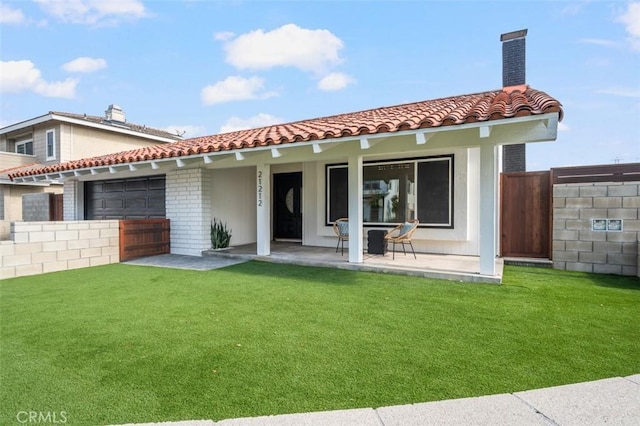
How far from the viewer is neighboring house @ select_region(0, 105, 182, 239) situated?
16750 mm

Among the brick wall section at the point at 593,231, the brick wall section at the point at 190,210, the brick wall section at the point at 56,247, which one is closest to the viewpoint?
the brick wall section at the point at 593,231

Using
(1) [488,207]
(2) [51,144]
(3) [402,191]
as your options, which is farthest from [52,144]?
(1) [488,207]

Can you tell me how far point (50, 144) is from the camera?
56.9ft

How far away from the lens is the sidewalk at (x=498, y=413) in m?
2.29

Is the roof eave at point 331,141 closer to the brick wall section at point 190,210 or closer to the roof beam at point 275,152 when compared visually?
the roof beam at point 275,152

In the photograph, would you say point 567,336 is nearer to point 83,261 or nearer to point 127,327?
point 127,327

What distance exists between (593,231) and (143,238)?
439 inches

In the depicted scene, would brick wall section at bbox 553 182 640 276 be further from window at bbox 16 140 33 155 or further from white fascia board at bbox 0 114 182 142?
window at bbox 16 140 33 155

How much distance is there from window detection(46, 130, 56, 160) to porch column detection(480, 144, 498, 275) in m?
19.3

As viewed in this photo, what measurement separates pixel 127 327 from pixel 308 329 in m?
2.18

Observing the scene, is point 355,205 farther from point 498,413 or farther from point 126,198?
point 126,198

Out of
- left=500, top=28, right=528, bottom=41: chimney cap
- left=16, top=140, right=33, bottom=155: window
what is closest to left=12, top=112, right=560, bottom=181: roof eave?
left=500, top=28, right=528, bottom=41: chimney cap

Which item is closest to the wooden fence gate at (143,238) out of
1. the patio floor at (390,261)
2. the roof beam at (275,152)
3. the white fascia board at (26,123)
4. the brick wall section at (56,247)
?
the brick wall section at (56,247)

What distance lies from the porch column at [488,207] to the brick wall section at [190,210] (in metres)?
7.40
